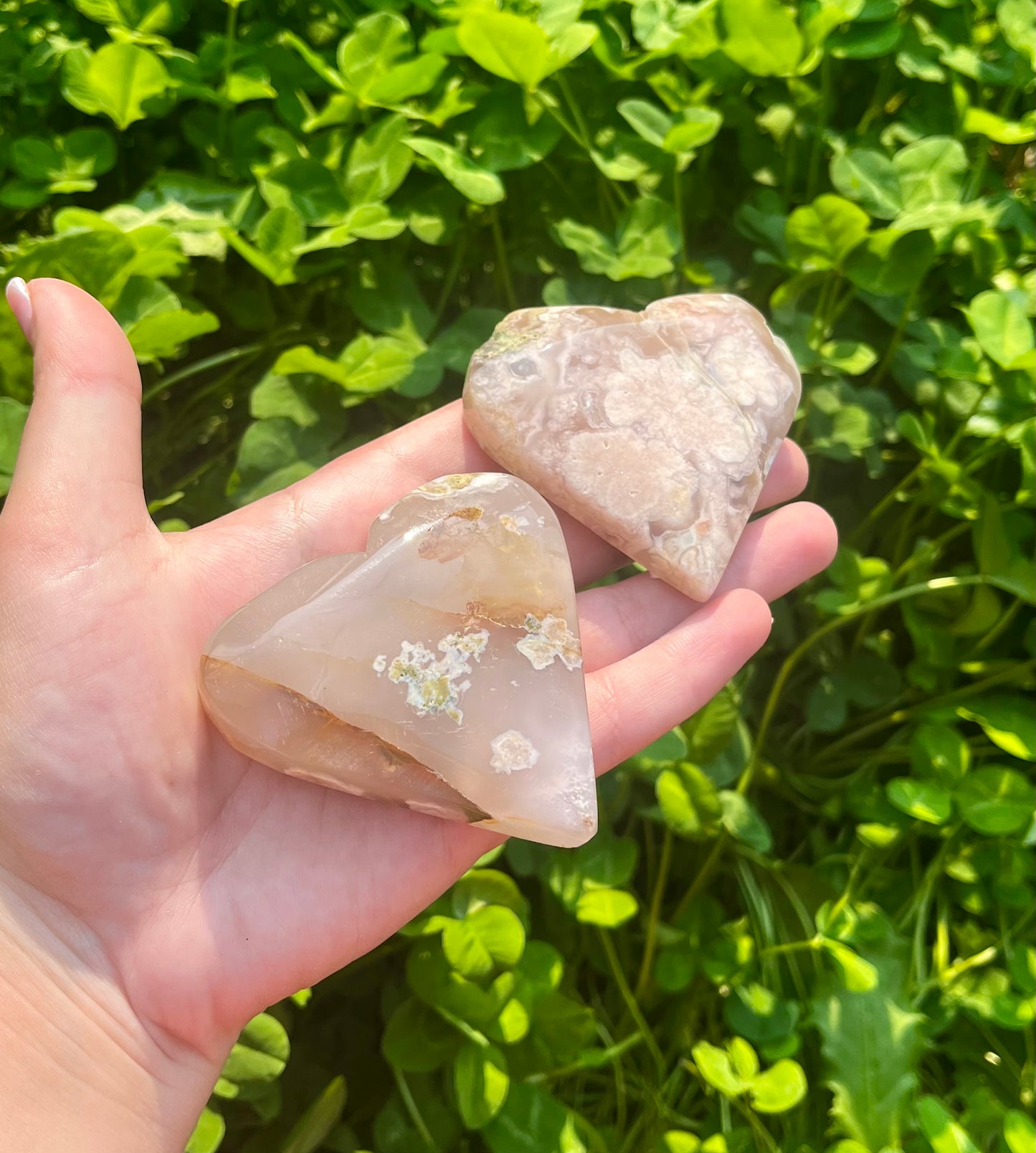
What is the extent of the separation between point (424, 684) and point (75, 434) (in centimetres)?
45

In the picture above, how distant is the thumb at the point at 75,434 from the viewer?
1041mm

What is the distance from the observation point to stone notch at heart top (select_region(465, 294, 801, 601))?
1231 mm

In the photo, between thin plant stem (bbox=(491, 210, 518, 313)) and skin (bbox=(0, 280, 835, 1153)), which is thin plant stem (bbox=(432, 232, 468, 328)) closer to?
thin plant stem (bbox=(491, 210, 518, 313))

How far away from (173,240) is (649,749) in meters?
0.89

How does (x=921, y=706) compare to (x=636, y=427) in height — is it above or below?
below

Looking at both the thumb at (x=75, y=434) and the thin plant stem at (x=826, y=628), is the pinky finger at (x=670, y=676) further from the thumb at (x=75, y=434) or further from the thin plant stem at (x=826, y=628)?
the thumb at (x=75, y=434)

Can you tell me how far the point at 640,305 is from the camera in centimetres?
148

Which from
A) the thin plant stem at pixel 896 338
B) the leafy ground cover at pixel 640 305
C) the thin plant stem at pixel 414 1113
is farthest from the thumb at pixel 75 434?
the thin plant stem at pixel 896 338

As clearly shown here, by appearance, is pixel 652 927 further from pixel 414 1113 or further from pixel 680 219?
pixel 680 219

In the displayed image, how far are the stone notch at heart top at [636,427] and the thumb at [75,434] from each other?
1.36 ft

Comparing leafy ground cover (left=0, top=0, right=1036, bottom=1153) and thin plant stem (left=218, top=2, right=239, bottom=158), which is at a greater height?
thin plant stem (left=218, top=2, right=239, bottom=158)

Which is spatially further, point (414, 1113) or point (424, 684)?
point (414, 1113)

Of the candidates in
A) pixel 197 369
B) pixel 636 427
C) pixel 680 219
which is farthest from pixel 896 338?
pixel 197 369

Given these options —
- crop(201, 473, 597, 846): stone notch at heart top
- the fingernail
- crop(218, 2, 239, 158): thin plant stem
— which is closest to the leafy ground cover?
crop(218, 2, 239, 158): thin plant stem
